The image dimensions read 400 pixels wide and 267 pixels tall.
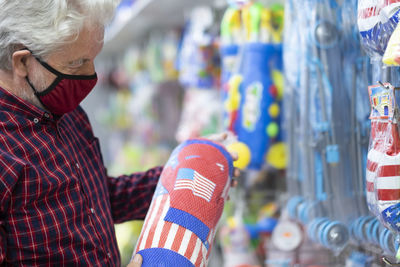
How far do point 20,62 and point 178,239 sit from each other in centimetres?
49

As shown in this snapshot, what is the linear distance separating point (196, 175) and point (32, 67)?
A: 0.43 meters

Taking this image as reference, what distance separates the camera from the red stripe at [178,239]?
1.09 m

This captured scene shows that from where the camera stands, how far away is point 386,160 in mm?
929

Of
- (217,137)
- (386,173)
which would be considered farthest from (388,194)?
(217,137)

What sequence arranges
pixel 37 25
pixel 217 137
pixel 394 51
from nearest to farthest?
pixel 394 51 → pixel 37 25 → pixel 217 137

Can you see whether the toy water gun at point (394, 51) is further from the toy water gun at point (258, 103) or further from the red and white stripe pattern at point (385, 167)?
the toy water gun at point (258, 103)

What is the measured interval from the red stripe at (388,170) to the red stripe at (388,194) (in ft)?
0.09

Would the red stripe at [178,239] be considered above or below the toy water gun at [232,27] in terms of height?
below

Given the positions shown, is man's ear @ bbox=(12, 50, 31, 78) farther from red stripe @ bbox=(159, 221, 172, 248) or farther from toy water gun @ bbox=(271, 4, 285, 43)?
toy water gun @ bbox=(271, 4, 285, 43)

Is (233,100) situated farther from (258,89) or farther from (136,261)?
(136,261)

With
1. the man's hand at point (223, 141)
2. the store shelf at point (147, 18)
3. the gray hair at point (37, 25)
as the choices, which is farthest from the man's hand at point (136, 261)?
the store shelf at point (147, 18)

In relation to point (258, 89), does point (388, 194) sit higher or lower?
lower

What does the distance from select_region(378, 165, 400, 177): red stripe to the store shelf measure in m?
1.52

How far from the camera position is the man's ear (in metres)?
1.04
